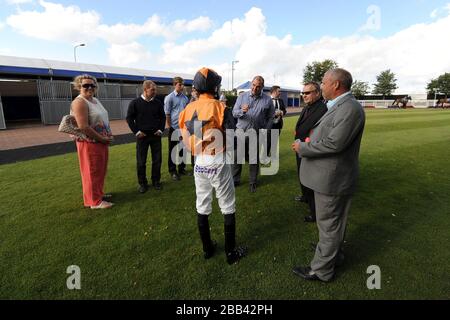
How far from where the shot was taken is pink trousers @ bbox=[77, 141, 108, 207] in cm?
430

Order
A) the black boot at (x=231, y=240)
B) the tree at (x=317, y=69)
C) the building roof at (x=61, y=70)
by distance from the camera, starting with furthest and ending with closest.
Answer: the tree at (x=317, y=69) < the building roof at (x=61, y=70) < the black boot at (x=231, y=240)

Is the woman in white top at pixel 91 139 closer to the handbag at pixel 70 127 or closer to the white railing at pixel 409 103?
the handbag at pixel 70 127

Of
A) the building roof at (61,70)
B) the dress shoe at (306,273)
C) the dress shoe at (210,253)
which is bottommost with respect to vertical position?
the dress shoe at (306,273)

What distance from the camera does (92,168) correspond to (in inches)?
173

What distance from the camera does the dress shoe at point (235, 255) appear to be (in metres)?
3.05

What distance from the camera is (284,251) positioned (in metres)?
3.29

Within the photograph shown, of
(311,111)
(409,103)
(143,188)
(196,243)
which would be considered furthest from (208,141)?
(409,103)

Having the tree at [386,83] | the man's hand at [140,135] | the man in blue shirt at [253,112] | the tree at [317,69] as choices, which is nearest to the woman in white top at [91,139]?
the man's hand at [140,135]

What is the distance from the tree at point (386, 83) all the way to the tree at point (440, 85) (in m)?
10.9

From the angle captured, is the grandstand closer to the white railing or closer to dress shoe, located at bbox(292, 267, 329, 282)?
dress shoe, located at bbox(292, 267, 329, 282)

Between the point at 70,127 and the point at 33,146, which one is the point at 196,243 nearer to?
the point at 70,127
